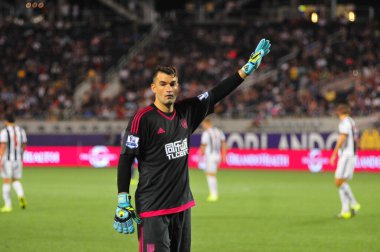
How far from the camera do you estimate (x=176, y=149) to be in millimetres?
6320

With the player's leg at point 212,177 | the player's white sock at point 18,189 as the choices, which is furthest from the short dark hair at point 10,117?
the player's leg at point 212,177

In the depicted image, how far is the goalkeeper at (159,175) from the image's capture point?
20.1 ft

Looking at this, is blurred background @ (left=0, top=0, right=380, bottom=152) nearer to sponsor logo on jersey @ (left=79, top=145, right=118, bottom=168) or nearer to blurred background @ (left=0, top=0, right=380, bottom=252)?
blurred background @ (left=0, top=0, right=380, bottom=252)

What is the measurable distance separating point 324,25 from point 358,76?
6.78m

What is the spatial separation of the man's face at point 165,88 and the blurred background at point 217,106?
574 cm

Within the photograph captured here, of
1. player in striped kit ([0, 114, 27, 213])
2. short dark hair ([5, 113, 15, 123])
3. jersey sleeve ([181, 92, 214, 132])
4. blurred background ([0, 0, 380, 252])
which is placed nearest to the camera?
jersey sleeve ([181, 92, 214, 132])

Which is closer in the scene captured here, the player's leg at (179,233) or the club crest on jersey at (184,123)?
the player's leg at (179,233)

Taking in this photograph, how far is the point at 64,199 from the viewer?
1866cm

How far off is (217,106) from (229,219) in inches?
788

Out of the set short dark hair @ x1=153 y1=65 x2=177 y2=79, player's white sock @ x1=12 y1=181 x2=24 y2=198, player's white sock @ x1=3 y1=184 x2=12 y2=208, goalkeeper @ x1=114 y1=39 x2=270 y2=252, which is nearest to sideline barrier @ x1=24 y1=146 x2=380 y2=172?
player's white sock @ x1=12 y1=181 x2=24 y2=198

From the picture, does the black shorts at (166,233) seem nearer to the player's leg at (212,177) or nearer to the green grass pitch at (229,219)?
the green grass pitch at (229,219)

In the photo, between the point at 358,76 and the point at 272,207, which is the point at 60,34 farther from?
the point at 272,207

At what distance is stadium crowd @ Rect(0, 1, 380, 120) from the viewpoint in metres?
34.9

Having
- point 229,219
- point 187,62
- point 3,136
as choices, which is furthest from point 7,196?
point 187,62
